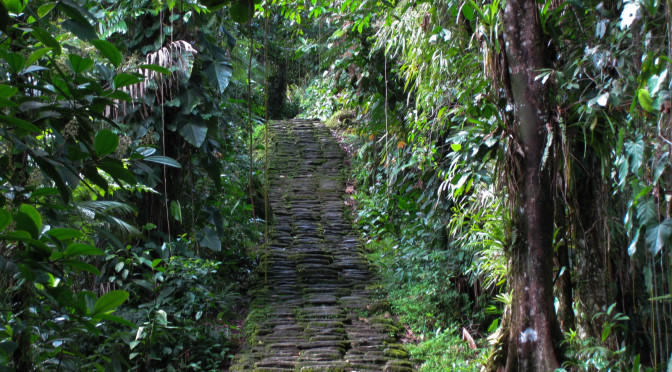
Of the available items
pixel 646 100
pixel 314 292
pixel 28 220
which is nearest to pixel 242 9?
pixel 28 220

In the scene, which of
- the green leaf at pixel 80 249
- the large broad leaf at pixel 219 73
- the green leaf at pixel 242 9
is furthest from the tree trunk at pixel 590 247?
the large broad leaf at pixel 219 73

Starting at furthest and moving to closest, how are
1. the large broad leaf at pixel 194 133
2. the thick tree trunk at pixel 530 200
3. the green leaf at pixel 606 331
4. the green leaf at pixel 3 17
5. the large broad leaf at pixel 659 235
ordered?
1. the large broad leaf at pixel 194 133
2. the thick tree trunk at pixel 530 200
3. the green leaf at pixel 606 331
4. the large broad leaf at pixel 659 235
5. the green leaf at pixel 3 17

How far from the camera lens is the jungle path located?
173 inches

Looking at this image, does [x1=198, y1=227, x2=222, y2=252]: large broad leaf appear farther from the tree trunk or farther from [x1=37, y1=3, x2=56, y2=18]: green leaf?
[x1=37, y1=3, x2=56, y2=18]: green leaf

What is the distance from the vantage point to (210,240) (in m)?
5.17

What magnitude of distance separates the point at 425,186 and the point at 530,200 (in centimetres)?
309

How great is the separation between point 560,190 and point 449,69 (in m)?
1.49

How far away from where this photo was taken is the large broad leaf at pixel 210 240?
513 centimetres

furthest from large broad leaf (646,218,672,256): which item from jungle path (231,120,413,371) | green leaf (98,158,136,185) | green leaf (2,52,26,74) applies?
jungle path (231,120,413,371)

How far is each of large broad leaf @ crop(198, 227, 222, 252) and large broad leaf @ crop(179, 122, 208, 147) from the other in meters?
0.90

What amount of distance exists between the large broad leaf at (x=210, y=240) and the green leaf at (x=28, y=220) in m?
3.77

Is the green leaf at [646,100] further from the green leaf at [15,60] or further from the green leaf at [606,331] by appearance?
the green leaf at [15,60]

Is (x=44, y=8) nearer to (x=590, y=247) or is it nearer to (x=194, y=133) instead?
(x=590, y=247)

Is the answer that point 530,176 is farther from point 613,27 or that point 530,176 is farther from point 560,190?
point 613,27
